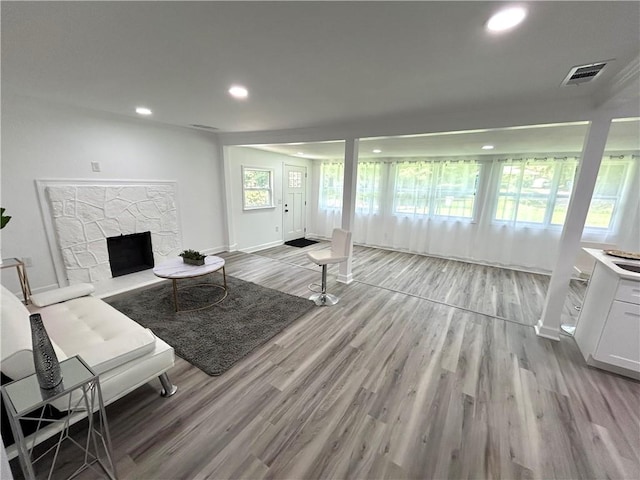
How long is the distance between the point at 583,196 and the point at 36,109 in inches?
230

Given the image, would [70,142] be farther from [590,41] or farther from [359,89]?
[590,41]

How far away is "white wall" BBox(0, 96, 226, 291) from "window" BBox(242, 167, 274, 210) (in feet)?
3.34

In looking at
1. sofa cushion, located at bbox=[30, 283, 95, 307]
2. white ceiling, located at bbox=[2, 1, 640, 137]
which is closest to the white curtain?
white ceiling, located at bbox=[2, 1, 640, 137]

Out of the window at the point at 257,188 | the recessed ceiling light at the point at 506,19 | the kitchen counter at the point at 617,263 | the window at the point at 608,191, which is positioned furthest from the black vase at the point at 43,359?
the window at the point at 608,191

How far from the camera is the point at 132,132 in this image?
3.76m

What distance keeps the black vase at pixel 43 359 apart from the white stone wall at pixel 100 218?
9.35 feet

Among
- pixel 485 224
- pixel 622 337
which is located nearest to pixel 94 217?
pixel 622 337

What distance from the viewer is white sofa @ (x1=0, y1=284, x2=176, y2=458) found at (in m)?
1.29

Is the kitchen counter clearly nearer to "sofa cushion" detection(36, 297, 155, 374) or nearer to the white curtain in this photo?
the white curtain

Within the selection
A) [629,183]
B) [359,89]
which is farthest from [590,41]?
[629,183]

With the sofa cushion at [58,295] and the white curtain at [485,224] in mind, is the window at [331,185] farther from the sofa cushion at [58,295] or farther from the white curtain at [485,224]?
the sofa cushion at [58,295]

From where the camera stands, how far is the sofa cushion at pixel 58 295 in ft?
7.50

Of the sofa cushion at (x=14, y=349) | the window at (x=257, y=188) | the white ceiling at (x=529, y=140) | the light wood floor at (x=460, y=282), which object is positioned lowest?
the light wood floor at (x=460, y=282)

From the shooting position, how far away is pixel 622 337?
2125 millimetres
